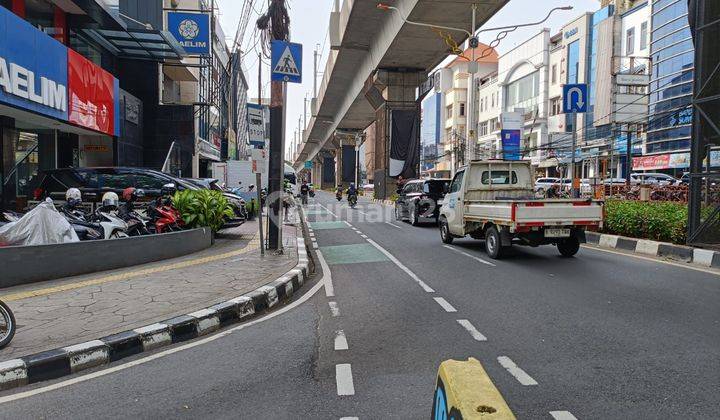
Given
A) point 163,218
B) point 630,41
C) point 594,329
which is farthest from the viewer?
point 630,41

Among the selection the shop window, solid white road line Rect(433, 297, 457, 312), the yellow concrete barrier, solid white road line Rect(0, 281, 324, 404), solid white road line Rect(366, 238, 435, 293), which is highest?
the shop window

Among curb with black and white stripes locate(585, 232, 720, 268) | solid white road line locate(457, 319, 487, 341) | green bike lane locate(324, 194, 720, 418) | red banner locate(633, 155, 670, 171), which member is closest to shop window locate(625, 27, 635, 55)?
red banner locate(633, 155, 670, 171)

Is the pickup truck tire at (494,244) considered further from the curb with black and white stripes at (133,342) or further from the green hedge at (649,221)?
the curb with black and white stripes at (133,342)

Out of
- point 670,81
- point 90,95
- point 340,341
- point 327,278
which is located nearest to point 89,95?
point 90,95

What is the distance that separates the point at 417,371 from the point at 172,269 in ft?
18.7

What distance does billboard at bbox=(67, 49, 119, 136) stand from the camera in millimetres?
14406

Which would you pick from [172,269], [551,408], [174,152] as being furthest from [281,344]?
[174,152]

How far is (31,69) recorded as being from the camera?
12133 millimetres

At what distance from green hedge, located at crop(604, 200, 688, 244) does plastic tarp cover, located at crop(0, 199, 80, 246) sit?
38.8ft

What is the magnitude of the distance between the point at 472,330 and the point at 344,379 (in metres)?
1.87

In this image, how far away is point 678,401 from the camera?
362 cm

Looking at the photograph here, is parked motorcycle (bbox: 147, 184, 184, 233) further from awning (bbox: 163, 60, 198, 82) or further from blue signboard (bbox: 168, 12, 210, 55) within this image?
awning (bbox: 163, 60, 198, 82)

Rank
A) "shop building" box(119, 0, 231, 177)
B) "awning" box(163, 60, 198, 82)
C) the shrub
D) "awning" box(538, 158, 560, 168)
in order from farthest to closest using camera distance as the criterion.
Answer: "awning" box(538, 158, 560, 168) < "awning" box(163, 60, 198, 82) < "shop building" box(119, 0, 231, 177) < the shrub

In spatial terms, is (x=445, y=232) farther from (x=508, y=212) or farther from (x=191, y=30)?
(x=191, y=30)
